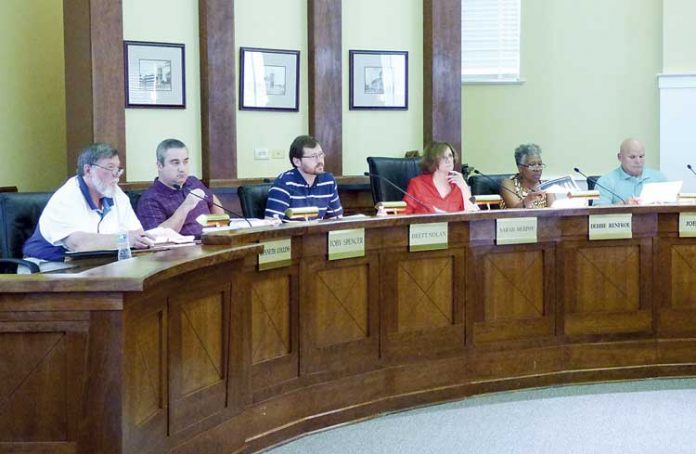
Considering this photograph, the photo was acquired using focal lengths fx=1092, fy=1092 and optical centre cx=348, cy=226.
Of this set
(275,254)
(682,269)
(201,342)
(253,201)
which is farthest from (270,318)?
(682,269)

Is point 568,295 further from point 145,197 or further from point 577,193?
point 145,197

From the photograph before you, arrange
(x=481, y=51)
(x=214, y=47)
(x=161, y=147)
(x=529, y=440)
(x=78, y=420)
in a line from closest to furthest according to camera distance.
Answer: (x=78, y=420), (x=529, y=440), (x=161, y=147), (x=214, y=47), (x=481, y=51)

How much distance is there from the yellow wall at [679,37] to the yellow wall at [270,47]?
283cm

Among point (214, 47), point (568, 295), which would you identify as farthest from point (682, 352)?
point (214, 47)

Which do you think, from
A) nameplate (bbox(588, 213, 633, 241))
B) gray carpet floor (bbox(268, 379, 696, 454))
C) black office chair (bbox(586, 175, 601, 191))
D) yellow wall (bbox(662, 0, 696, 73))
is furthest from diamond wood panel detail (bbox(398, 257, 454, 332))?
yellow wall (bbox(662, 0, 696, 73))

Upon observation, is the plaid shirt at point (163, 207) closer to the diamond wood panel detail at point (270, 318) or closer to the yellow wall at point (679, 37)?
the diamond wood panel detail at point (270, 318)

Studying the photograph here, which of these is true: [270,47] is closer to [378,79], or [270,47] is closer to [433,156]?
[378,79]

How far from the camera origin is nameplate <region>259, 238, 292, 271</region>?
12.9ft

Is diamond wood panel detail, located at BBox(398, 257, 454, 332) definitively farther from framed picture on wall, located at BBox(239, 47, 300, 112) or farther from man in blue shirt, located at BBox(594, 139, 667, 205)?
framed picture on wall, located at BBox(239, 47, 300, 112)

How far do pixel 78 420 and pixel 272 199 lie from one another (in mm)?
2556

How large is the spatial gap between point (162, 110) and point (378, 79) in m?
1.49

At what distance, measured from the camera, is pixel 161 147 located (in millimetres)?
4938

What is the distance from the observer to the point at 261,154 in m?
6.49

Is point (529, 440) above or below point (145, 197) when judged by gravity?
below
